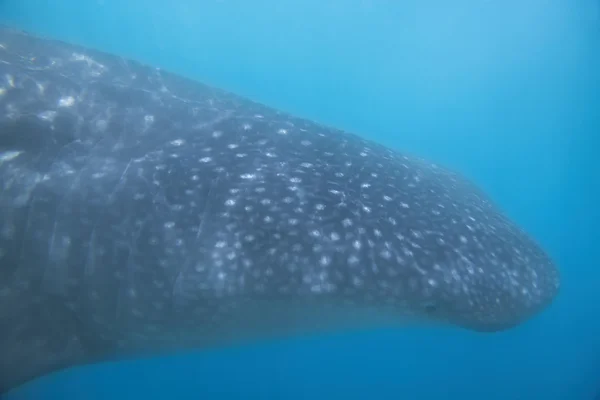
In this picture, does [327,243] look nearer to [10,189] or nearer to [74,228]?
[74,228]

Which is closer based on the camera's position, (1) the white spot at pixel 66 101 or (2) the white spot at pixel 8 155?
(2) the white spot at pixel 8 155

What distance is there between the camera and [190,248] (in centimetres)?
420

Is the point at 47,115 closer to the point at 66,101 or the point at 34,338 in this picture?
the point at 66,101

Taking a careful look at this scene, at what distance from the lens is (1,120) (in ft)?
14.1

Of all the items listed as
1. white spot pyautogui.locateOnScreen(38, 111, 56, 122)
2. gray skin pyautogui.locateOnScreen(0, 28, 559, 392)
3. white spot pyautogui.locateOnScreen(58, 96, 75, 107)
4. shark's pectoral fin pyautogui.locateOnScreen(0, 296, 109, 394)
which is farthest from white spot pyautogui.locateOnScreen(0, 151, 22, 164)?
shark's pectoral fin pyautogui.locateOnScreen(0, 296, 109, 394)

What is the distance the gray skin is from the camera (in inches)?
162

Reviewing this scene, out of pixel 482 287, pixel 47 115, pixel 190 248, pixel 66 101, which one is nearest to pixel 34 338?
pixel 190 248

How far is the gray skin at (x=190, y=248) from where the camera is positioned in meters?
4.11

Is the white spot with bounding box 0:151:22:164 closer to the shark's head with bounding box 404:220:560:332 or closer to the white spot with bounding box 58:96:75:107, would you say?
the white spot with bounding box 58:96:75:107

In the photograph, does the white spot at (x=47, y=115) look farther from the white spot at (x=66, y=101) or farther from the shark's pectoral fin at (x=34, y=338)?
the shark's pectoral fin at (x=34, y=338)

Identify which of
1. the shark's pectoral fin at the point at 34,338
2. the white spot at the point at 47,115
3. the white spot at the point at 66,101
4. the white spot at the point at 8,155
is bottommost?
the shark's pectoral fin at the point at 34,338

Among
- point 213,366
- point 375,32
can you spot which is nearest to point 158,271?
point 213,366

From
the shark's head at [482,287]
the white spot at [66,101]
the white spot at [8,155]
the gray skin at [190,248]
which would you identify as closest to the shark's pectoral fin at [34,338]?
the gray skin at [190,248]

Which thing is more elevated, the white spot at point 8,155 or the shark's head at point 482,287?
the white spot at point 8,155
